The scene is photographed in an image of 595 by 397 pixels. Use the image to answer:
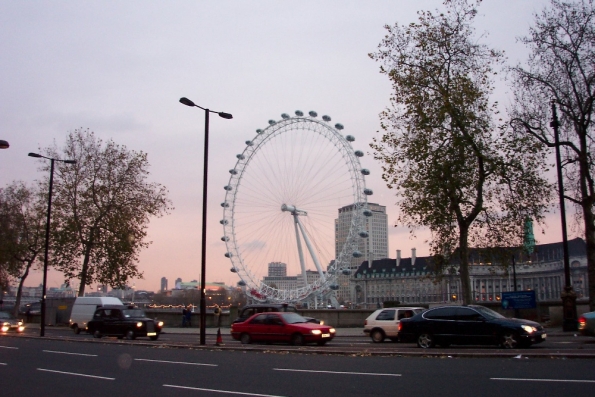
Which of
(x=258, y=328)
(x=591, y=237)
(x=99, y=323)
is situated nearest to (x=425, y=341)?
(x=258, y=328)

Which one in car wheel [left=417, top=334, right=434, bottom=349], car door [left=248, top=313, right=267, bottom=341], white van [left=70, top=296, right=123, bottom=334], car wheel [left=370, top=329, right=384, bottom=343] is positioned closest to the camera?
car wheel [left=417, top=334, right=434, bottom=349]

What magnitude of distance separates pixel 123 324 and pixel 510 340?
2091 cm

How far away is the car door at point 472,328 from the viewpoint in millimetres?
21500

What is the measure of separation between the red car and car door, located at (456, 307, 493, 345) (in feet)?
21.2

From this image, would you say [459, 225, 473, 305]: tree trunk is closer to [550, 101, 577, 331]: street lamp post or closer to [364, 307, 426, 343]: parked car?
[550, 101, 577, 331]: street lamp post

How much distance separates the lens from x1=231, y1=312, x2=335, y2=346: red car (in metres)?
26.4

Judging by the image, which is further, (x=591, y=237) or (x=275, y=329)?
→ (x=591, y=237)

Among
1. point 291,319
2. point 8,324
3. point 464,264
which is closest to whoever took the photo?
point 291,319

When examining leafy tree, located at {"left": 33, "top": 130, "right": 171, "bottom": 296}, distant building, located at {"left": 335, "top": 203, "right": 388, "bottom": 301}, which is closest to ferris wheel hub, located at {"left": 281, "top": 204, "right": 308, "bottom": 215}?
leafy tree, located at {"left": 33, "top": 130, "right": 171, "bottom": 296}

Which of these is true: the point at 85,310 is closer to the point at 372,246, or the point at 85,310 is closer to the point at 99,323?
the point at 99,323

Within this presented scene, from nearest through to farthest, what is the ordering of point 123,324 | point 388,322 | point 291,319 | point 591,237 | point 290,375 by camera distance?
1. point 290,375
2. point 291,319
3. point 388,322
4. point 591,237
5. point 123,324

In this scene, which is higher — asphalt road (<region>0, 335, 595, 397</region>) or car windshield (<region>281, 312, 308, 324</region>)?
car windshield (<region>281, 312, 308, 324</region>)

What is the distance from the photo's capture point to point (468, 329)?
72.0 ft

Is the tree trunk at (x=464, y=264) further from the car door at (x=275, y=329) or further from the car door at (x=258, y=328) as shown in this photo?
the car door at (x=258, y=328)
